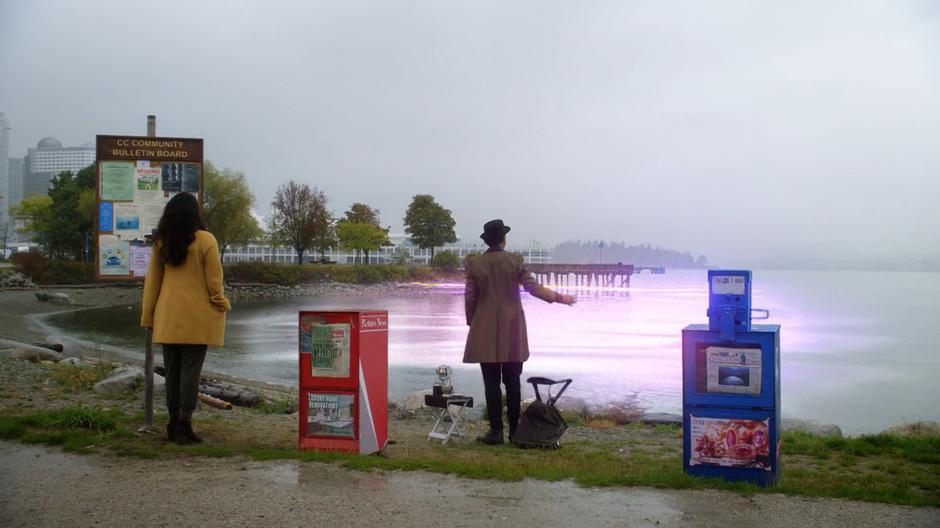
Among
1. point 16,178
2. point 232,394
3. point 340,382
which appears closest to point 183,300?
point 340,382

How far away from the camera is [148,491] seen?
5461mm

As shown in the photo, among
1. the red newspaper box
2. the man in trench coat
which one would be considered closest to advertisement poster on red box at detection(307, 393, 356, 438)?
the red newspaper box

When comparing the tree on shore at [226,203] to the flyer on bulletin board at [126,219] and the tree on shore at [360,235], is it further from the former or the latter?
the flyer on bulletin board at [126,219]

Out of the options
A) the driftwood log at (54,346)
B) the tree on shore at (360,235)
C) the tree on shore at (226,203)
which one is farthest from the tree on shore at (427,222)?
the driftwood log at (54,346)

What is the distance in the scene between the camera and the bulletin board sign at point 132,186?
854 cm

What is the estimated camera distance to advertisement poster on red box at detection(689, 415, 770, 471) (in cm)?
593

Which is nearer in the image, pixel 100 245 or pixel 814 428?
pixel 100 245

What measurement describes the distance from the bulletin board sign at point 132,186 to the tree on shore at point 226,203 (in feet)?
225

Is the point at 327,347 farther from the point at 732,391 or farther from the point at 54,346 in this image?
the point at 54,346

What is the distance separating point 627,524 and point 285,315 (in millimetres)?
45844

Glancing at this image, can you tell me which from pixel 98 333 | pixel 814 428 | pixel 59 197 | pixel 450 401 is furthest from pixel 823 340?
pixel 59 197

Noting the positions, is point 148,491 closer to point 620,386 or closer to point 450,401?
point 450,401

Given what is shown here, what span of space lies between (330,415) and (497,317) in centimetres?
196

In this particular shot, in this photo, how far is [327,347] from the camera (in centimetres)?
677
